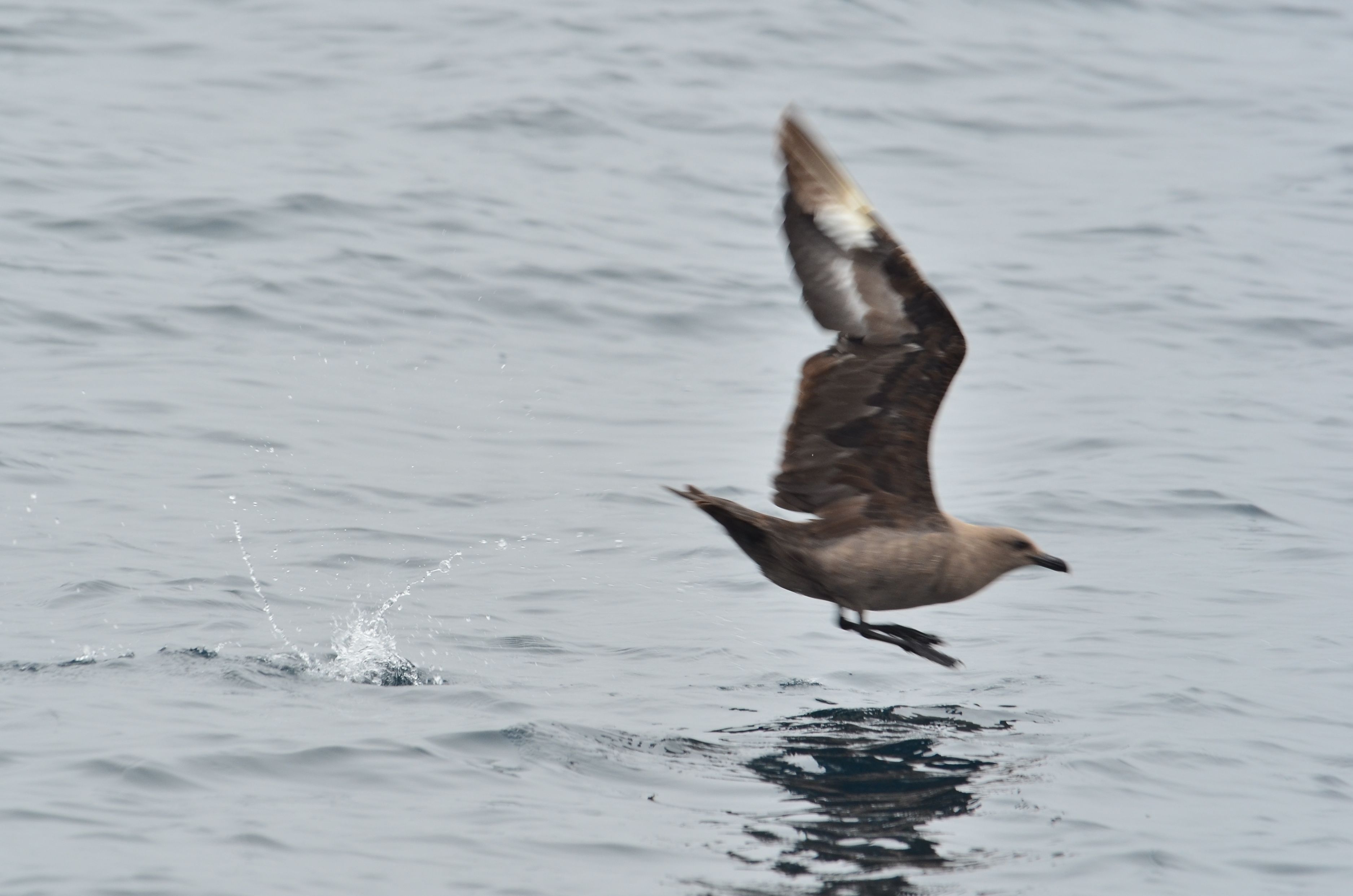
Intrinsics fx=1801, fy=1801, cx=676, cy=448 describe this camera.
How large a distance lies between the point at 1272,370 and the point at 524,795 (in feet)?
26.8

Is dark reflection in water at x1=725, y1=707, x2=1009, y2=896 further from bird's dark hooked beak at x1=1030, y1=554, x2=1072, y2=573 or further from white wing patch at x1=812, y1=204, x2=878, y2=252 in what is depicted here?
white wing patch at x1=812, y1=204, x2=878, y2=252

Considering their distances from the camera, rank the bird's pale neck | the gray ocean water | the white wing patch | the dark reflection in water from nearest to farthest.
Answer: the dark reflection in water, the gray ocean water, the white wing patch, the bird's pale neck

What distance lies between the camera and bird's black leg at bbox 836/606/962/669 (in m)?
6.91

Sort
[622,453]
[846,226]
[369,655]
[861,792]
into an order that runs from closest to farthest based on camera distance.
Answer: [861,792] < [846,226] < [369,655] < [622,453]

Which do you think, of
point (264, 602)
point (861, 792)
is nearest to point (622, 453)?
point (264, 602)

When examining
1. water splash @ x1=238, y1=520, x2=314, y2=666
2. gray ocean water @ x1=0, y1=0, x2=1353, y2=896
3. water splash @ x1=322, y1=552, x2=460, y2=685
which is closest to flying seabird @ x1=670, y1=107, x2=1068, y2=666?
gray ocean water @ x1=0, y1=0, x2=1353, y2=896

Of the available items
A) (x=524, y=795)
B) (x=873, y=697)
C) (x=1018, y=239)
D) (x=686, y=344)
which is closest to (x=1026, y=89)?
(x=1018, y=239)

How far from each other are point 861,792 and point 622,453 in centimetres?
456

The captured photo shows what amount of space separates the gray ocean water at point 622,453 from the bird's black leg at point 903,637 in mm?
234

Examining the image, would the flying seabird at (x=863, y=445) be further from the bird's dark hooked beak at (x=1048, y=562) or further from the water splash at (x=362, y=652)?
the water splash at (x=362, y=652)

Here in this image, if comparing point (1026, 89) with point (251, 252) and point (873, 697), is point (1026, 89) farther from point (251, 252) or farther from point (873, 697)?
point (873, 697)

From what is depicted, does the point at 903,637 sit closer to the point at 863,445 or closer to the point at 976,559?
the point at 976,559

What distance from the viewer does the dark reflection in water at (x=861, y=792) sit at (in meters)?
5.32

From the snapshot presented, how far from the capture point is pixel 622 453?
10.3 m
